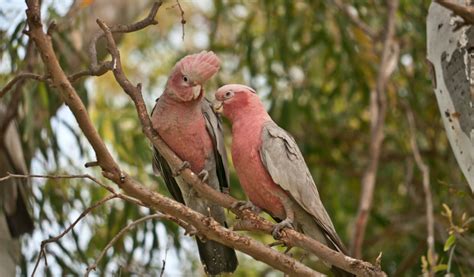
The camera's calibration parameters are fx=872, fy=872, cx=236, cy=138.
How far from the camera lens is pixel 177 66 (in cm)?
291

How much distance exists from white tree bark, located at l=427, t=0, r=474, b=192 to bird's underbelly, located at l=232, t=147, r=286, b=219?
59 cm

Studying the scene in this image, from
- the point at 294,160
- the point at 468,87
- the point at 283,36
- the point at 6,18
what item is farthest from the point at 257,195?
the point at 283,36

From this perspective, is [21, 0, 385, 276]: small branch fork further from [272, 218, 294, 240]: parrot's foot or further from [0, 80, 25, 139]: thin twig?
[0, 80, 25, 139]: thin twig

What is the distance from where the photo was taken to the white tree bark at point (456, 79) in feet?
8.40

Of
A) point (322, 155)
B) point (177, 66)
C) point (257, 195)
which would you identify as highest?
point (177, 66)

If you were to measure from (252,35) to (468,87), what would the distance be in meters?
2.88

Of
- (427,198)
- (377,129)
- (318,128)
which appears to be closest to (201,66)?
(427,198)

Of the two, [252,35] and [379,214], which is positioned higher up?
[252,35]

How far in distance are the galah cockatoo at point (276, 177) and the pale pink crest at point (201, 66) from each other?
20cm

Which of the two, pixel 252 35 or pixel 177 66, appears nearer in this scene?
pixel 177 66

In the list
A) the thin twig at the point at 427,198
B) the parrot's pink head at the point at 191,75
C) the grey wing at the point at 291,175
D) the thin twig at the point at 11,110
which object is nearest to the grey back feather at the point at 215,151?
the parrot's pink head at the point at 191,75

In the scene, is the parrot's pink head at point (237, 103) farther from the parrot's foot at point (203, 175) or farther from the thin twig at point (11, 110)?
the thin twig at point (11, 110)

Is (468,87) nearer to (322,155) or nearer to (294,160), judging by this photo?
(294,160)

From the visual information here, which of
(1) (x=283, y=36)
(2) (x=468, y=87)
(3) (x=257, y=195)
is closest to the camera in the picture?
(2) (x=468, y=87)
